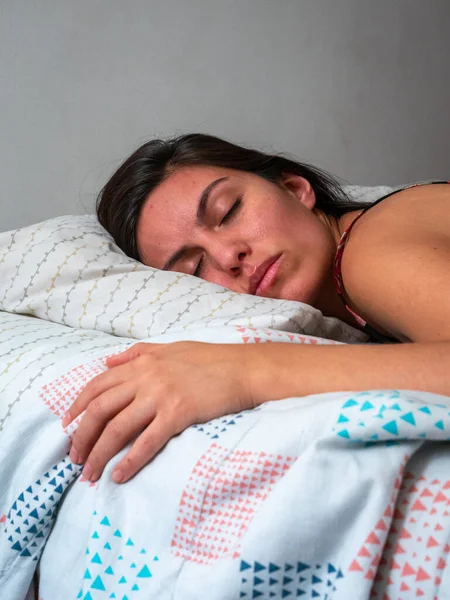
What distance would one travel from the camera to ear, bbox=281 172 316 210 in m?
1.30

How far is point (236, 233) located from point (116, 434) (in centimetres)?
57

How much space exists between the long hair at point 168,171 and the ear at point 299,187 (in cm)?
2

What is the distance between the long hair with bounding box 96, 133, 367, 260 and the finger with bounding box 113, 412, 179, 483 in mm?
740

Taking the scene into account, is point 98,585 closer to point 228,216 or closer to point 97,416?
point 97,416

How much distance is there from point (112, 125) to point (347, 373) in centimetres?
139

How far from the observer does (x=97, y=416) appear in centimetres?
62

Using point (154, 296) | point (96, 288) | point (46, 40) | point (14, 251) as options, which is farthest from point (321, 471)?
point (46, 40)

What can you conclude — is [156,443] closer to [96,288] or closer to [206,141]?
[96,288]

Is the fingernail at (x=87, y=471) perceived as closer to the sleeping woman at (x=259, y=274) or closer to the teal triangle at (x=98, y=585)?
the sleeping woman at (x=259, y=274)

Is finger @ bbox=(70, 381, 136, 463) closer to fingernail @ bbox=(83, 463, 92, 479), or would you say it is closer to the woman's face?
fingernail @ bbox=(83, 463, 92, 479)

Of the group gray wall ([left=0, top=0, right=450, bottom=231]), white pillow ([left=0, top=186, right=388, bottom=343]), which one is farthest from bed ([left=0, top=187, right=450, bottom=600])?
gray wall ([left=0, top=0, right=450, bottom=231])

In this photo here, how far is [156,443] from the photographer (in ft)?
1.91

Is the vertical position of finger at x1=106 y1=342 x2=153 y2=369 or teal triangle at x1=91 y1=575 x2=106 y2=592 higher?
finger at x1=106 y1=342 x2=153 y2=369

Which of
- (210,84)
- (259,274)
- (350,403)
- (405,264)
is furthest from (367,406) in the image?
(210,84)
